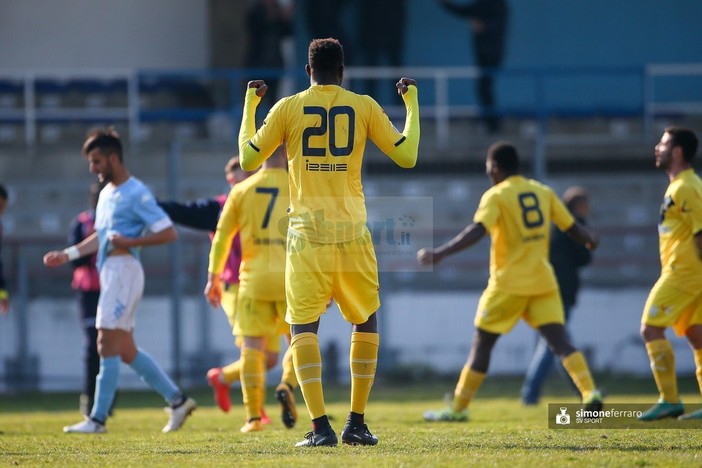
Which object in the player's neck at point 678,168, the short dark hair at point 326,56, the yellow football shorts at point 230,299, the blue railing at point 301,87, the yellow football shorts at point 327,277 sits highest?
the blue railing at point 301,87

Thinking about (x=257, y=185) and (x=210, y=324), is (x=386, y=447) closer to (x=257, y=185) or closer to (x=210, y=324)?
(x=257, y=185)

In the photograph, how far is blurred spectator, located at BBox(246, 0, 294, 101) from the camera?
2033 centimetres

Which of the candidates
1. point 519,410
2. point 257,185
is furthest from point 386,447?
point 519,410

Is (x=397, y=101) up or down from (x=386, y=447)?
up

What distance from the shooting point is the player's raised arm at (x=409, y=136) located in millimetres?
7527

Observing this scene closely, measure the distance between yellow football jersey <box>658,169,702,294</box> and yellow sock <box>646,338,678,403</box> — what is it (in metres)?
0.52

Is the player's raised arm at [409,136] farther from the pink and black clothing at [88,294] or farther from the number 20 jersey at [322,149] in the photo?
the pink and black clothing at [88,294]

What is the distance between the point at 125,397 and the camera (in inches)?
618

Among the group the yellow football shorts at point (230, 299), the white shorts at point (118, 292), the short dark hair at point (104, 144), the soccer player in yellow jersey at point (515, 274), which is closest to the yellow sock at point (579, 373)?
the soccer player in yellow jersey at point (515, 274)

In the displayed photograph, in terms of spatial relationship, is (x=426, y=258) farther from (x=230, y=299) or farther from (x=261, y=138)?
(x=261, y=138)

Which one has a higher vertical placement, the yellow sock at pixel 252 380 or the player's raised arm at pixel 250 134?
the player's raised arm at pixel 250 134

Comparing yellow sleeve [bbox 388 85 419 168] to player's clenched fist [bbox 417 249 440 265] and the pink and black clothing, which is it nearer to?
player's clenched fist [bbox 417 249 440 265]

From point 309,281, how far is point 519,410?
17.2 feet

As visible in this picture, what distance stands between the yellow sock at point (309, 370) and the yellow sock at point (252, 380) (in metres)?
2.38
